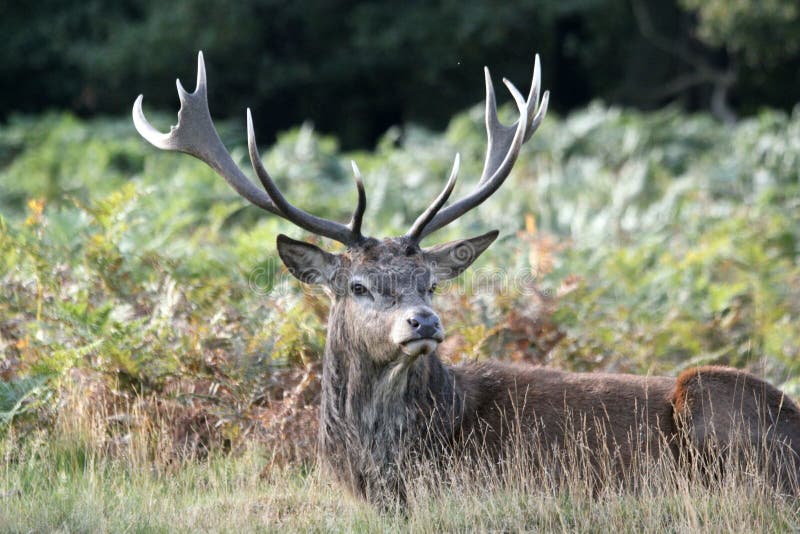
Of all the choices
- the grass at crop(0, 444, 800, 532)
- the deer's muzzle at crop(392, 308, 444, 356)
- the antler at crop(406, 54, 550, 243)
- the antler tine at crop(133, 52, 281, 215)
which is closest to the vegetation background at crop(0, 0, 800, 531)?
the grass at crop(0, 444, 800, 532)

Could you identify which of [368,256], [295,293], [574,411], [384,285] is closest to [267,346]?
[295,293]

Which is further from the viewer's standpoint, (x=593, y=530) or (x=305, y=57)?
(x=305, y=57)

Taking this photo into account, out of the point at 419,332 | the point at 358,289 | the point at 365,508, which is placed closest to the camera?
the point at 419,332

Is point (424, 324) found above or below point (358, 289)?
below

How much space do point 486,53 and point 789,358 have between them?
2068 cm

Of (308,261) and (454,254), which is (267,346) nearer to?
(308,261)

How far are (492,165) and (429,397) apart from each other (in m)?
1.55

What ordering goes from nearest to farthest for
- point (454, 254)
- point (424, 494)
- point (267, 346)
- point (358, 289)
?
point (424, 494), point (358, 289), point (454, 254), point (267, 346)

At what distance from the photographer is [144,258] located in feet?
25.5

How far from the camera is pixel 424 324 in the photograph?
5262 mm

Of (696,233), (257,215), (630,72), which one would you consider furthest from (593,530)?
(630,72)

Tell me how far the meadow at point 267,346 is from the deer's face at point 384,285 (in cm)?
75

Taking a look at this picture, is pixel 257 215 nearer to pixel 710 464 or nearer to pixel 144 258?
pixel 144 258

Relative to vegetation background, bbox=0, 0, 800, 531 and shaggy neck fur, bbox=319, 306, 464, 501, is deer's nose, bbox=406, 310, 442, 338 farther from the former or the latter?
vegetation background, bbox=0, 0, 800, 531
